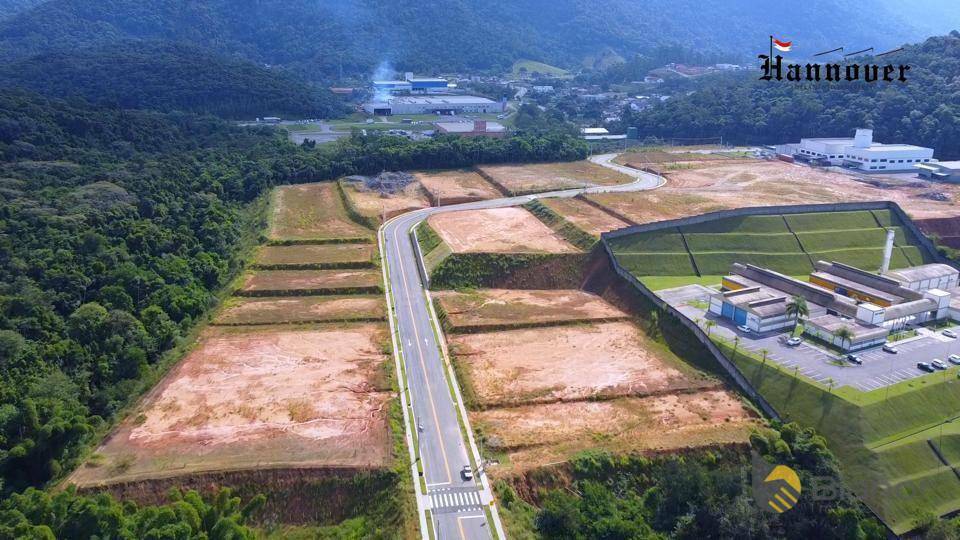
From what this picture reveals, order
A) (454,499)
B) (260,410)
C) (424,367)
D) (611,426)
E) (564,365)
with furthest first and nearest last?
(564,365) < (424,367) < (260,410) < (611,426) < (454,499)

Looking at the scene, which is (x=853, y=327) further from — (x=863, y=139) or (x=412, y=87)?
(x=412, y=87)

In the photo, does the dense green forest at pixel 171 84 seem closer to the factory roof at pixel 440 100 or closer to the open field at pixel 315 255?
the factory roof at pixel 440 100

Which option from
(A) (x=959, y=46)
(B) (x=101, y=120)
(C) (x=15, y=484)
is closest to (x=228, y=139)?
(B) (x=101, y=120)

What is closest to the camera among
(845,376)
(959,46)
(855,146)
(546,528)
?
(546,528)

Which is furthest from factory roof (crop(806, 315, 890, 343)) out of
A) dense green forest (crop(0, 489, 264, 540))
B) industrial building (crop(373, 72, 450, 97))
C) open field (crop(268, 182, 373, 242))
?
industrial building (crop(373, 72, 450, 97))

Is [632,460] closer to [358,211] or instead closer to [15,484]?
[15,484]

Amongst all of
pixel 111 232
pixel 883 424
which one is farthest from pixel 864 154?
pixel 111 232

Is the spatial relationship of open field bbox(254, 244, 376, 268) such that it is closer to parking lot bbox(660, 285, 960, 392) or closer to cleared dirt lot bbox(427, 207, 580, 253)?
cleared dirt lot bbox(427, 207, 580, 253)

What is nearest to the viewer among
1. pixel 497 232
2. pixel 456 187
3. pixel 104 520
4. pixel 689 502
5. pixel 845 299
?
pixel 104 520

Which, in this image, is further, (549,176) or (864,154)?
(864,154)
